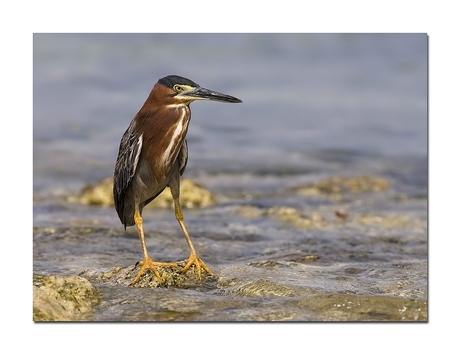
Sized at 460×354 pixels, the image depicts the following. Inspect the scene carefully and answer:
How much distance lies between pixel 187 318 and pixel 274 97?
999 centimetres

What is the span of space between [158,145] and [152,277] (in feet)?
3.09

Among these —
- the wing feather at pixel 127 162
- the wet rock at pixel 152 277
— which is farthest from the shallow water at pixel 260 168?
the wing feather at pixel 127 162

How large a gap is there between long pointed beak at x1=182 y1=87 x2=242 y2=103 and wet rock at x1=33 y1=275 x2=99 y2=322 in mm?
1479

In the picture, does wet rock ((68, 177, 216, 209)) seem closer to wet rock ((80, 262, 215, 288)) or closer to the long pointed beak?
wet rock ((80, 262, 215, 288))

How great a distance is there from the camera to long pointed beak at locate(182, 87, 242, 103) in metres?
5.55

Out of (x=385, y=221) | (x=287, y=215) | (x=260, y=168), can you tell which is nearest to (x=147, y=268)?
(x=287, y=215)

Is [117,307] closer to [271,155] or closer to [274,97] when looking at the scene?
[271,155]

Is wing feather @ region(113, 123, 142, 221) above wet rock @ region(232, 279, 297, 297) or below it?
above

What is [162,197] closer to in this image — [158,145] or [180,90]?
[158,145]

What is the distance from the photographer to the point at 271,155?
497 inches

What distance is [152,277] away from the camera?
5707 millimetres

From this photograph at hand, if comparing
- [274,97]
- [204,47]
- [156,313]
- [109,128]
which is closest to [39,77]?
[109,128]

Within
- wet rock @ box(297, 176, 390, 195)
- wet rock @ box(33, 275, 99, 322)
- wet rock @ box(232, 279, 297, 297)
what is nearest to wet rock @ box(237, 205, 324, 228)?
wet rock @ box(297, 176, 390, 195)

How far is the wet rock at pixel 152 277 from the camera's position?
5.69 meters
